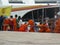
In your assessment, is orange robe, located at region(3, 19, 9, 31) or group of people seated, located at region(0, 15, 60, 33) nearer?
group of people seated, located at region(0, 15, 60, 33)

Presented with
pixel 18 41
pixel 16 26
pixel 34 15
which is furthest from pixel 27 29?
pixel 34 15

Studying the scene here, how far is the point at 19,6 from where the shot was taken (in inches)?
839

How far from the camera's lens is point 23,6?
70.4ft

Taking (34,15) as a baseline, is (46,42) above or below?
above

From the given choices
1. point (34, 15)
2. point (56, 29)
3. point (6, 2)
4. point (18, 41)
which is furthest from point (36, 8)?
point (18, 41)

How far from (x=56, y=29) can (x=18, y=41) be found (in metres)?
3.35

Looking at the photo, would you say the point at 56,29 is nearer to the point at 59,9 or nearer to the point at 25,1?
the point at 59,9

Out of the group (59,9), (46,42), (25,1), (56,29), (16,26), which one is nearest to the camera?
(46,42)

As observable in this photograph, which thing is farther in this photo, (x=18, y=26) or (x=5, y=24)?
(x=18, y=26)

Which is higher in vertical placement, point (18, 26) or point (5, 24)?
point (5, 24)

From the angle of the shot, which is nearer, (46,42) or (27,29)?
(46,42)

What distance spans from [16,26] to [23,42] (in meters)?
5.66

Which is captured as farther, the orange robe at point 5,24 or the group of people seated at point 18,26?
the orange robe at point 5,24

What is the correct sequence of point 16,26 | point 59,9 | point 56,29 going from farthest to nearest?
point 59,9 → point 16,26 → point 56,29
